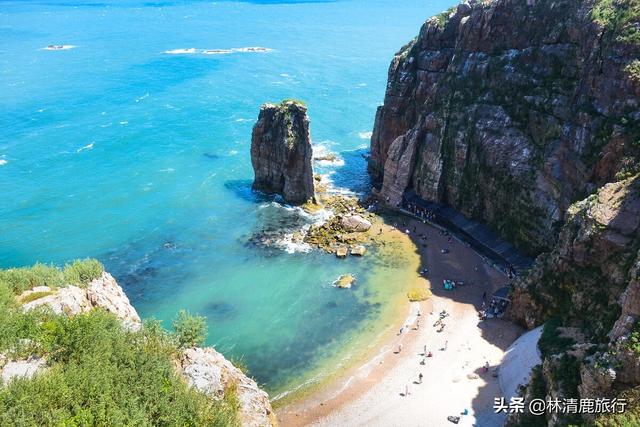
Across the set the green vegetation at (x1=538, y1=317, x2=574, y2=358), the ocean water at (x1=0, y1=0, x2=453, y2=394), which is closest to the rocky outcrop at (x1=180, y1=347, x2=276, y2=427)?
the ocean water at (x1=0, y1=0, x2=453, y2=394)

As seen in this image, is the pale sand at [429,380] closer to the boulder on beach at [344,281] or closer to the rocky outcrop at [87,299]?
the boulder on beach at [344,281]

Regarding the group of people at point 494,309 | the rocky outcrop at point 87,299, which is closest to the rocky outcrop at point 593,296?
the group of people at point 494,309

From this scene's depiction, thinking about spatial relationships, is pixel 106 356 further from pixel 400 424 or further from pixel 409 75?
pixel 409 75

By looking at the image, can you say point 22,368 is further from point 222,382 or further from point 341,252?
point 341,252

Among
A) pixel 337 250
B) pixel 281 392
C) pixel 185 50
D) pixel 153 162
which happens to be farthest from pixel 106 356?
pixel 185 50

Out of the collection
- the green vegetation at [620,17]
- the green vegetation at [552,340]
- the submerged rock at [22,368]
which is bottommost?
the green vegetation at [552,340]

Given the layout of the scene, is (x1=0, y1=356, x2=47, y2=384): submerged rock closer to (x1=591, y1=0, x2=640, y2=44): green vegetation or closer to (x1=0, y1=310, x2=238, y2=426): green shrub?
(x1=0, y1=310, x2=238, y2=426): green shrub
